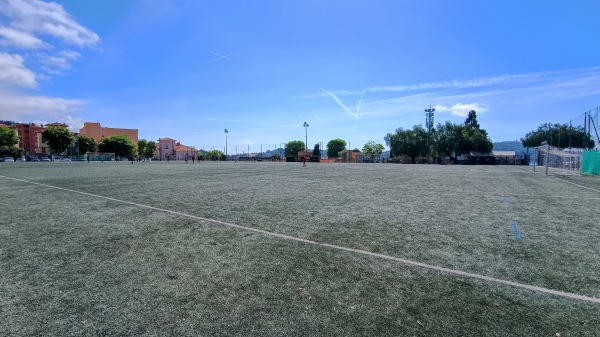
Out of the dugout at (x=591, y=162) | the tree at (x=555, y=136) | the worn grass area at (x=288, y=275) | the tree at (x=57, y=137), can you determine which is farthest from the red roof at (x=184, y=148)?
the worn grass area at (x=288, y=275)

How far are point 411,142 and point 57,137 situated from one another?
97.2 meters

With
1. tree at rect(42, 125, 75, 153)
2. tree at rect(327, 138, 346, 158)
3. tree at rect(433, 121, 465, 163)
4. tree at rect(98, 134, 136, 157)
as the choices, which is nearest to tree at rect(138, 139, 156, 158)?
tree at rect(98, 134, 136, 157)

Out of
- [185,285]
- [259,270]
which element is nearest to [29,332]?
[185,285]

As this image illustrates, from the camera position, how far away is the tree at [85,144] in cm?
9588

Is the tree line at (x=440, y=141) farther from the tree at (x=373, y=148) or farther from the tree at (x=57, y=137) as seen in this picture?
the tree at (x=57, y=137)

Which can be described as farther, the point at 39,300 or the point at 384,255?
the point at 384,255

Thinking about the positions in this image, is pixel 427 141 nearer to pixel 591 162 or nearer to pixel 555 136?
pixel 555 136

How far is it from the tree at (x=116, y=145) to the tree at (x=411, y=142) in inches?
3075

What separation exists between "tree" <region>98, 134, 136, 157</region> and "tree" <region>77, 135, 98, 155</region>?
4636 mm

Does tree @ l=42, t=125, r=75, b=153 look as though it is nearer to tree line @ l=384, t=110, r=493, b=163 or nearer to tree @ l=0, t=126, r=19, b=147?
tree @ l=0, t=126, r=19, b=147

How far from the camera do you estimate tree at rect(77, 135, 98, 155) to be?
315 ft

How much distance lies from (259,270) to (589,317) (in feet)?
→ 11.1

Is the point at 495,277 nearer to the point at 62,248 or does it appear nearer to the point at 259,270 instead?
the point at 259,270

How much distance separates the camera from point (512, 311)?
2986 millimetres
